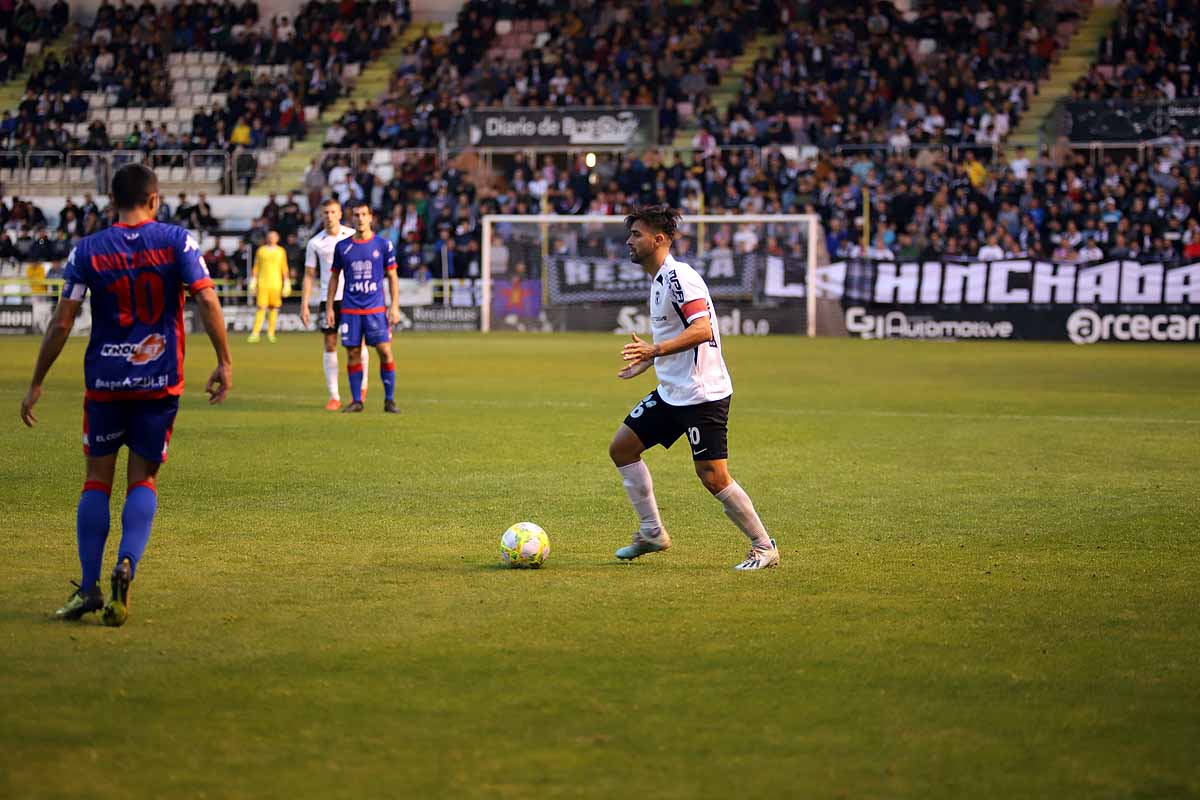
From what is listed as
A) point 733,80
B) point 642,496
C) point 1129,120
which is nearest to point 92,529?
point 642,496

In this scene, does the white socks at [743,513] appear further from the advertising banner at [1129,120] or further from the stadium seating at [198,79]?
the stadium seating at [198,79]

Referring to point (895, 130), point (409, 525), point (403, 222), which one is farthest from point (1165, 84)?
point (409, 525)

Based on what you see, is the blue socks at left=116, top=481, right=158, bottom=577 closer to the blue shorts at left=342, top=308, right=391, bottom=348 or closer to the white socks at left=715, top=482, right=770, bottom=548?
the white socks at left=715, top=482, right=770, bottom=548

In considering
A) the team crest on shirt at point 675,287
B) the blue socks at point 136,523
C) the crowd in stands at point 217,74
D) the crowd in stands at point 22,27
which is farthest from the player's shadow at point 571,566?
the crowd in stands at point 22,27

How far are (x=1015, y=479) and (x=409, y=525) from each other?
478 cm

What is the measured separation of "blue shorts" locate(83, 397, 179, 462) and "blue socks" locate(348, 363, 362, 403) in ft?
32.2

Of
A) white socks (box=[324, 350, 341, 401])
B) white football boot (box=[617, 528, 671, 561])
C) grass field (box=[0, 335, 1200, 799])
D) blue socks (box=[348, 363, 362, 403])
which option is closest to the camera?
grass field (box=[0, 335, 1200, 799])

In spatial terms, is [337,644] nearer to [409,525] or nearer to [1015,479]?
[409,525]

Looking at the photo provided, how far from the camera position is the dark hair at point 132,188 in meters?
6.27

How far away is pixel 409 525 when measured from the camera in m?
9.02

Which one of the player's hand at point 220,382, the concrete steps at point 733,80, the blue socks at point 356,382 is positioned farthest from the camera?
the concrete steps at point 733,80

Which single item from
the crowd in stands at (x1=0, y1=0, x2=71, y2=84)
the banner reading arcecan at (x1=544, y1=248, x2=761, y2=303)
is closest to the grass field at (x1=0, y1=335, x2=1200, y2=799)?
the banner reading arcecan at (x1=544, y1=248, x2=761, y2=303)

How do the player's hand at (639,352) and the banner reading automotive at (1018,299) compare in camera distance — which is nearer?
the player's hand at (639,352)

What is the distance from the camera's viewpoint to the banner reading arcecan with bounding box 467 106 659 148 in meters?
38.3
